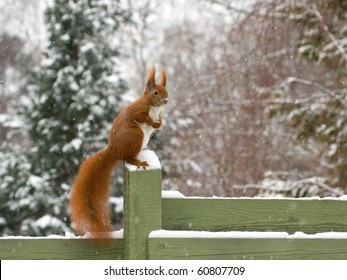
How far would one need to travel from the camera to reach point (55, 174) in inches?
249

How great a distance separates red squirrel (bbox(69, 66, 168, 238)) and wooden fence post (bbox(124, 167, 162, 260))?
Answer: 0.10 meters

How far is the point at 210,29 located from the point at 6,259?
39.5ft

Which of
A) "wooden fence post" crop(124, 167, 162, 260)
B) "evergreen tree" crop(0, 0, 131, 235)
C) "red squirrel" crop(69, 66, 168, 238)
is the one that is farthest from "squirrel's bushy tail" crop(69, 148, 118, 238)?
Result: "evergreen tree" crop(0, 0, 131, 235)

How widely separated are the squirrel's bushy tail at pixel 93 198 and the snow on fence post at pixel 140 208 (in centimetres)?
12

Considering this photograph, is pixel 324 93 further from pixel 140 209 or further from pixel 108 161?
pixel 140 209

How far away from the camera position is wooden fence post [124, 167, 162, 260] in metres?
1.58

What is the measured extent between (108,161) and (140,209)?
430 mm

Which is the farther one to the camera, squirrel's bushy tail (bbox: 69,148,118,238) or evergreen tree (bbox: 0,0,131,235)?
evergreen tree (bbox: 0,0,131,235)

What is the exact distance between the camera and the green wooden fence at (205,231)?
5.05 feet

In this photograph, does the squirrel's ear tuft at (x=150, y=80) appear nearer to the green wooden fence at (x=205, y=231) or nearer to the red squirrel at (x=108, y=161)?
the red squirrel at (x=108, y=161)

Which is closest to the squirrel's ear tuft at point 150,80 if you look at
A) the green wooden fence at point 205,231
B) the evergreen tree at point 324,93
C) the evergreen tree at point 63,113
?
the green wooden fence at point 205,231

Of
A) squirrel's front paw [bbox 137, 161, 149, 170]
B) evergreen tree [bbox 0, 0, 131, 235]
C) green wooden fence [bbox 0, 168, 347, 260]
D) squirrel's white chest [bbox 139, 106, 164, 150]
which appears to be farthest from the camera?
evergreen tree [bbox 0, 0, 131, 235]

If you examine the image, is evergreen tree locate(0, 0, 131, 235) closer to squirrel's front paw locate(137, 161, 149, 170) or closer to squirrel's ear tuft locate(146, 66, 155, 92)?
squirrel's ear tuft locate(146, 66, 155, 92)

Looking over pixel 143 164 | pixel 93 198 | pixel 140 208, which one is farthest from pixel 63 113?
pixel 140 208
